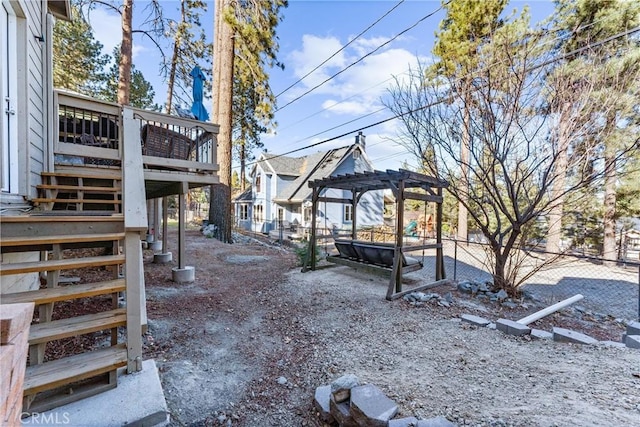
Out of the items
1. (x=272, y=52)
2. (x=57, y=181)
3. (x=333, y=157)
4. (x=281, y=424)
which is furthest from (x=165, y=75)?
(x=281, y=424)

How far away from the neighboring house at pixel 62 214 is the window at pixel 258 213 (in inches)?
600

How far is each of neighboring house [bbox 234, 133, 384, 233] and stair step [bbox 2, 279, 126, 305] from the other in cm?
1540

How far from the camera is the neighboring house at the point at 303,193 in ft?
60.1

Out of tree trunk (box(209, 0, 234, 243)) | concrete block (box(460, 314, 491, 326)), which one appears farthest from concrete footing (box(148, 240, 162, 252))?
concrete block (box(460, 314, 491, 326))

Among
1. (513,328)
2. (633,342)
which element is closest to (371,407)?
(513,328)

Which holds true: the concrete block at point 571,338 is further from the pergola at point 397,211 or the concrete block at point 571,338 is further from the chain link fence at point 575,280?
the pergola at point 397,211

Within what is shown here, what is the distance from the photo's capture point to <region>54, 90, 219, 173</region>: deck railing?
4336 millimetres

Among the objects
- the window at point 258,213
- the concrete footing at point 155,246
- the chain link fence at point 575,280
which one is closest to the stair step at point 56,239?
the chain link fence at point 575,280

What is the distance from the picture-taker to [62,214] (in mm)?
3084

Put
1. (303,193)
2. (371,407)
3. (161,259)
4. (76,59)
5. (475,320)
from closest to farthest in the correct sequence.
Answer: (371,407) → (475,320) → (161,259) → (76,59) → (303,193)

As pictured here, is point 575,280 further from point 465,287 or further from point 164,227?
point 164,227

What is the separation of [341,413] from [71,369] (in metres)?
1.84

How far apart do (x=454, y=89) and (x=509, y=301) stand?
4032 millimetres

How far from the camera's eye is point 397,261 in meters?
5.05
